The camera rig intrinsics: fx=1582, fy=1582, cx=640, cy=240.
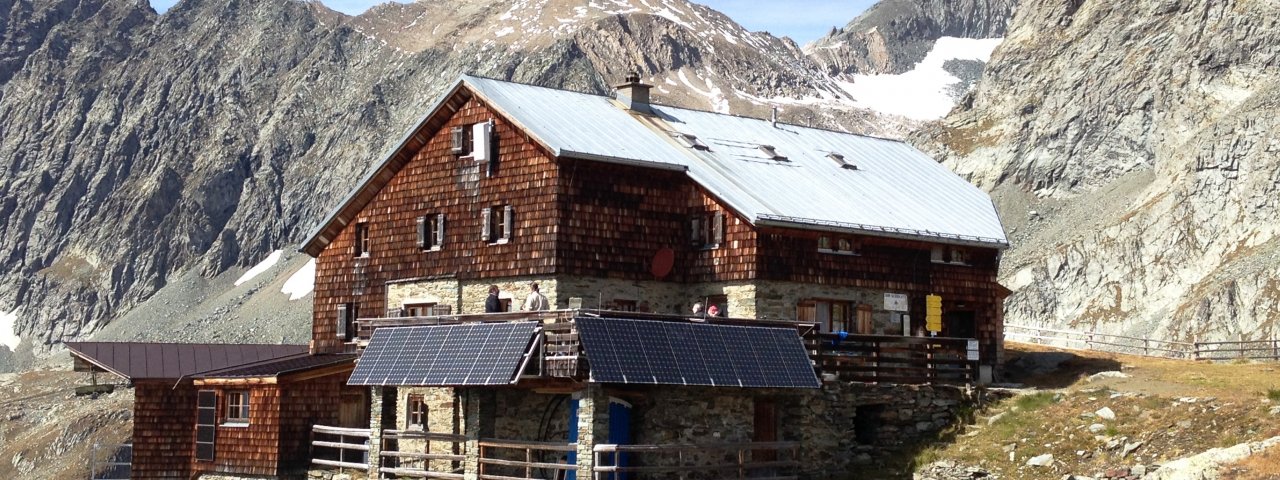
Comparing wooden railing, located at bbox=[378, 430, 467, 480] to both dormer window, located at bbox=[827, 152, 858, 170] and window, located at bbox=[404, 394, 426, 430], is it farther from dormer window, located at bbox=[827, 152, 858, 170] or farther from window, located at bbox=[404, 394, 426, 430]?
dormer window, located at bbox=[827, 152, 858, 170]

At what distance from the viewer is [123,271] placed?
186m

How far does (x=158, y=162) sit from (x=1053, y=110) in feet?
385

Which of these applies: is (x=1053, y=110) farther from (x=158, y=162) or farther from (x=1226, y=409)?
(x=158, y=162)

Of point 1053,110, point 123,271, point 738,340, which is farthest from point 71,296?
point 738,340

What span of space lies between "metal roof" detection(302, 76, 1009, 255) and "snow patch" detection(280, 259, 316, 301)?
94228mm

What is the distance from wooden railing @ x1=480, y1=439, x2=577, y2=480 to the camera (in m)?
34.8

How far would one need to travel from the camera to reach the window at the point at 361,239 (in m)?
49.8

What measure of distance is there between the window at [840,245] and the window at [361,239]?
49.6ft

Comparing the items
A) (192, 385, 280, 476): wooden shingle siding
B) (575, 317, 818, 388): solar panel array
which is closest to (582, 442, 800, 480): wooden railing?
(575, 317, 818, 388): solar panel array

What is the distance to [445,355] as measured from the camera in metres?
36.6

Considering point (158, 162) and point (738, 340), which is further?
point (158, 162)

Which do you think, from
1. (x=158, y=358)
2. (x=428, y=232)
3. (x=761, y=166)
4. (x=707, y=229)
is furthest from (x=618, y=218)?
(x=158, y=358)

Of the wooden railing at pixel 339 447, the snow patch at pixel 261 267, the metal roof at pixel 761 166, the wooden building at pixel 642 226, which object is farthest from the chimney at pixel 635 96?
the snow patch at pixel 261 267

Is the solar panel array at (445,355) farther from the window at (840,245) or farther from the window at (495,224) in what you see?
the window at (840,245)
